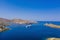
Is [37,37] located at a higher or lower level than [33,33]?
lower

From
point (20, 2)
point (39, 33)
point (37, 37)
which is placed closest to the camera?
point (20, 2)

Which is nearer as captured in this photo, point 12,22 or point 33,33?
point 12,22

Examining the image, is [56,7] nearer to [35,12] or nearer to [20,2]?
[35,12]

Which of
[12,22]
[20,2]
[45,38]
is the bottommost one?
[45,38]

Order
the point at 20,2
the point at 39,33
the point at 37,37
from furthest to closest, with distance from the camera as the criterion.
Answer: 1. the point at 39,33
2. the point at 37,37
3. the point at 20,2

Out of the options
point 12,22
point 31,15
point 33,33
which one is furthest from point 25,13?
point 33,33

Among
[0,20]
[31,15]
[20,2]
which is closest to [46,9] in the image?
[31,15]

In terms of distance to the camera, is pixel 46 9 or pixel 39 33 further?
pixel 39 33

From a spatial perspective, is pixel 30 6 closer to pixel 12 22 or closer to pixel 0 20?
pixel 12 22

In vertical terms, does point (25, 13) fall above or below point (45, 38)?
above
